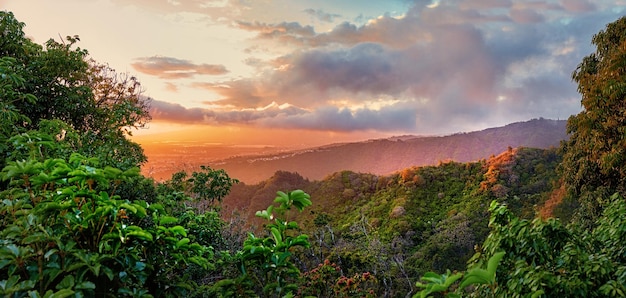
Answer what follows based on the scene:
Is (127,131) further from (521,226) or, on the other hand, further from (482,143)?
(482,143)

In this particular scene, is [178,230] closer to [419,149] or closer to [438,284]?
[438,284]

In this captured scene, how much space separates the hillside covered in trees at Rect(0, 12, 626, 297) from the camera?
2.08m

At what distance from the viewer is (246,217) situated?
14.0 meters

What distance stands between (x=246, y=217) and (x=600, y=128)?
9530 millimetres

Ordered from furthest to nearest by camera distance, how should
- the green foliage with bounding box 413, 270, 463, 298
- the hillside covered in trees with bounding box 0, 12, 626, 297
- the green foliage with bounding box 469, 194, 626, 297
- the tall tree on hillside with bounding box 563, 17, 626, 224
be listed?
1. the tall tree on hillside with bounding box 563, 17, 626, 224
2. the green foliage with bounding box 469, 194, 626, 297
3. the hillside covered in trees with bounding box 0, 12, 626, 297
4. the green foliage with bounding box 413, 270, 463, 298

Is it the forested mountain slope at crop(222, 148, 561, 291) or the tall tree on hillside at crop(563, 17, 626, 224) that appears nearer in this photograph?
the tall tree on hillside at crop(563, 17, 626, 224)

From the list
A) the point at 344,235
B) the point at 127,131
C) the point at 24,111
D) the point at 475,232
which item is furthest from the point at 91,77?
the point at 475,232

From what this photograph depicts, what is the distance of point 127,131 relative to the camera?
10977mm

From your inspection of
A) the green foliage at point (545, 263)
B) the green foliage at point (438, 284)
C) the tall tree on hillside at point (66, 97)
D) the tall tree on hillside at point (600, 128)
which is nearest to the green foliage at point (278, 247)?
the green foliage at point (438, 284)

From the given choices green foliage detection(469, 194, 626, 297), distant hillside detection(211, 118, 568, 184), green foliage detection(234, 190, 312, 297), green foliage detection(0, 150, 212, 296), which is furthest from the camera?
distant hillside detection(211, 118, 568, 184)

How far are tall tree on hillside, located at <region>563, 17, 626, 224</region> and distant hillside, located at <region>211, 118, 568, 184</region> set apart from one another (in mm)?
A: 28095

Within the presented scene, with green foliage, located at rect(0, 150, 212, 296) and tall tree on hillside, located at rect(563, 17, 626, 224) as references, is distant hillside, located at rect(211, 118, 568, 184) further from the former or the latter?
green foliage, located at rect(0, 150, 212, 296)

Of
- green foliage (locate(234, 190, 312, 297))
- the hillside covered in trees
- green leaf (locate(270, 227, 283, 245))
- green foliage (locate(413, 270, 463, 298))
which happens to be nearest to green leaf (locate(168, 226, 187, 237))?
the hillside covered in trees

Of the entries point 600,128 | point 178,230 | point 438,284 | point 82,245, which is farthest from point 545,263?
point 600,128
